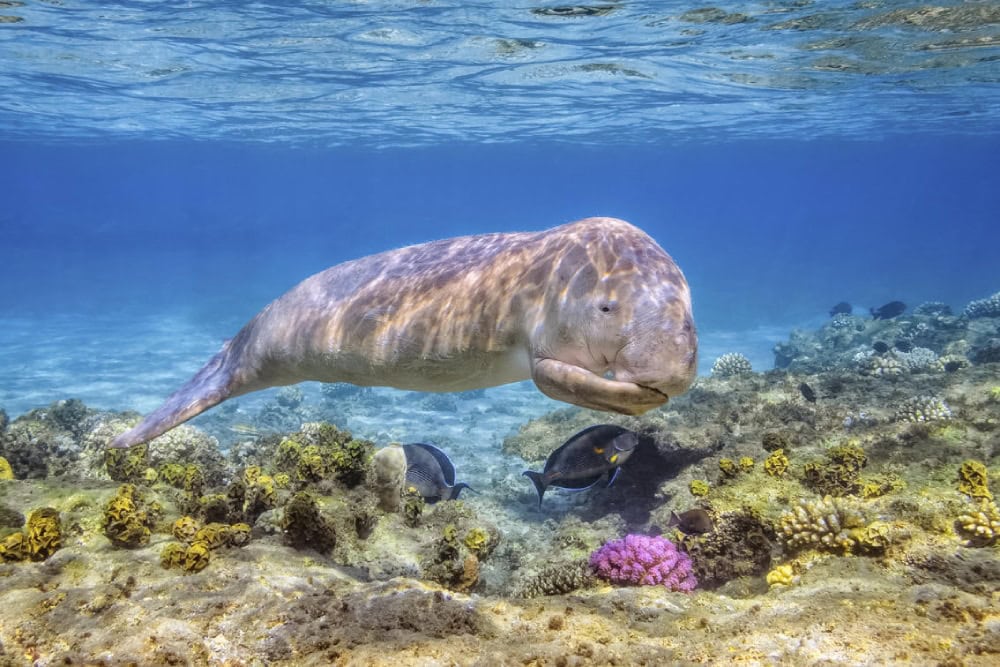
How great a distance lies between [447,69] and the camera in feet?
68.1

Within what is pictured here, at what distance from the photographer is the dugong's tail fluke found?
5.36 metres

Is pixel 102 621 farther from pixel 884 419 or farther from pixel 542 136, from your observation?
pixel 542 136

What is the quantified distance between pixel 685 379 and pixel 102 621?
10.4 ft

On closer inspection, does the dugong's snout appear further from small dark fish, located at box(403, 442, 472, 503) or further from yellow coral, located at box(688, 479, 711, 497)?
small dark fish, located at box(403, 442, 472, 503)

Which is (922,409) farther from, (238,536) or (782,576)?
(238,536)

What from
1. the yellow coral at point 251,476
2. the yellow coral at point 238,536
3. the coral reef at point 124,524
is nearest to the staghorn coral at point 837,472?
the yellow coral at point 238,536

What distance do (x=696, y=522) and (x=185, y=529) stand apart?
4142mm

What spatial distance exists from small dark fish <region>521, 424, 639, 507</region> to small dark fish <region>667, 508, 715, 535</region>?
1713mm

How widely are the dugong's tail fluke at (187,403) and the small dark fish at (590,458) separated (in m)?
3.93

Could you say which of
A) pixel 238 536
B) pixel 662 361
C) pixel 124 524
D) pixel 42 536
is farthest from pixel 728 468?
pixel 42 536

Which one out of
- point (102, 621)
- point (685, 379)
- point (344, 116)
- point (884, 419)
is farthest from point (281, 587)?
point (344, 116)

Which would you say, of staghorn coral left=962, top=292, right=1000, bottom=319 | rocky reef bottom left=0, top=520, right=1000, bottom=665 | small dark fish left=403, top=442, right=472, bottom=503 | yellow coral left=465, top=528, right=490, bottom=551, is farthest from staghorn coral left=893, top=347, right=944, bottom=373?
yellow coral left=465, top=528, right=490, bottom=551

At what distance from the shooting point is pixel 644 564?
4672 millimetres

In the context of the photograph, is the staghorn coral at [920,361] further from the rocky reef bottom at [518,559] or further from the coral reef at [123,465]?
the coral reef at [123,465]
